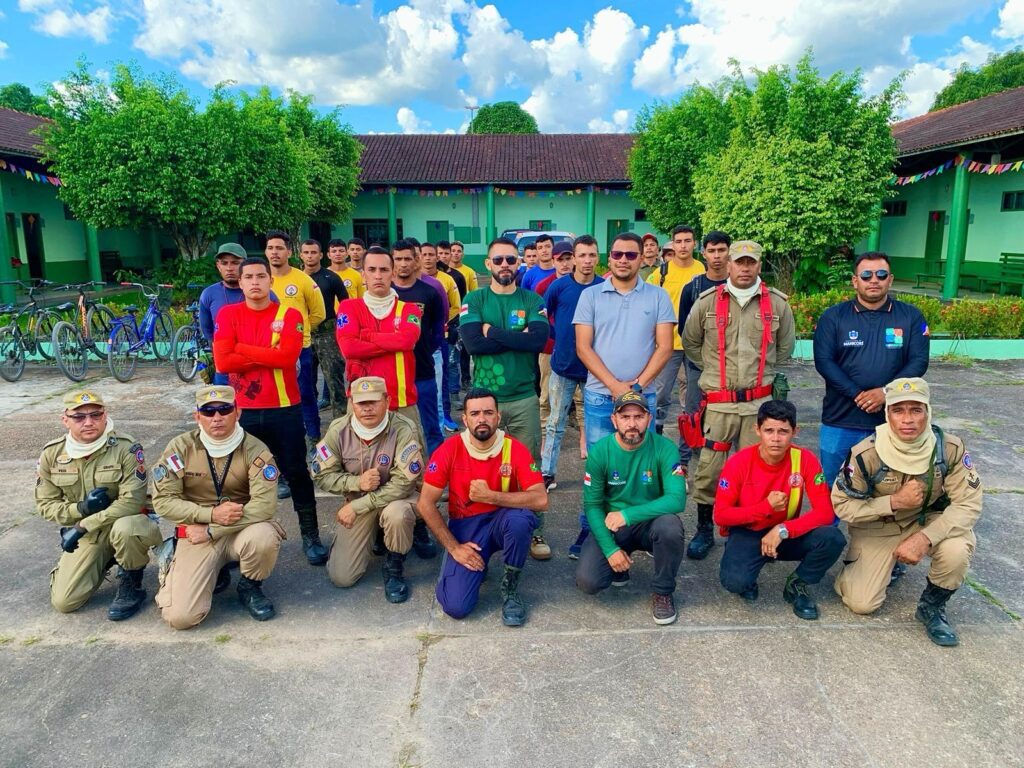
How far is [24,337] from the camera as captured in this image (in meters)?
9.65

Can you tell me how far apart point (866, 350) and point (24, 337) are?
34.1ft

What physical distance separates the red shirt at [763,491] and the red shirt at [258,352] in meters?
2.65

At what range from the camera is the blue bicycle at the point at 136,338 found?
30.5ft

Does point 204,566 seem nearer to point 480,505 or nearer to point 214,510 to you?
point 214,510

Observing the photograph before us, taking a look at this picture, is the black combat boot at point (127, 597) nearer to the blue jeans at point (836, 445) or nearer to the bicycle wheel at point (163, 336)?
the blue jeans at point (836, 445)

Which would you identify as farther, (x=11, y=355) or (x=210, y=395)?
(x=11, y=355)

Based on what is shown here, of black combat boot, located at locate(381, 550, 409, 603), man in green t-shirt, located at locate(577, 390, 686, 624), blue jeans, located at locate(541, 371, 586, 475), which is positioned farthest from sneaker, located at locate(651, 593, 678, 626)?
blue jeans, located at locate(541, 371, 586, 475)

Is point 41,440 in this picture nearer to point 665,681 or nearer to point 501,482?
point 501,482

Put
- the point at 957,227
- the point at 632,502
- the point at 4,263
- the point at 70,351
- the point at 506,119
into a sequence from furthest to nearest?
1. the point at 506,119
2. the point at 957,227
3. the point at 4,263
4. the point at 70,351
5. the point at 632,502

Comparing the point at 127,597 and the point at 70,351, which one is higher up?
the point at 70,351

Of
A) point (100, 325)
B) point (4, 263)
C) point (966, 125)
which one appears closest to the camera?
point (100, 325)

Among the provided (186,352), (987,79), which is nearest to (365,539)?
(186,352)

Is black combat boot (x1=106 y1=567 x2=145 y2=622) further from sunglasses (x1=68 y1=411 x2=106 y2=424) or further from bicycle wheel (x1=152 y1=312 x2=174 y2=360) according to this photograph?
bicycle wheel (x1=152 y1=312 x2=174 y2=360)

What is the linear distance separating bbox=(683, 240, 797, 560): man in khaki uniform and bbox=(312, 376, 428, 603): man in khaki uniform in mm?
1781
